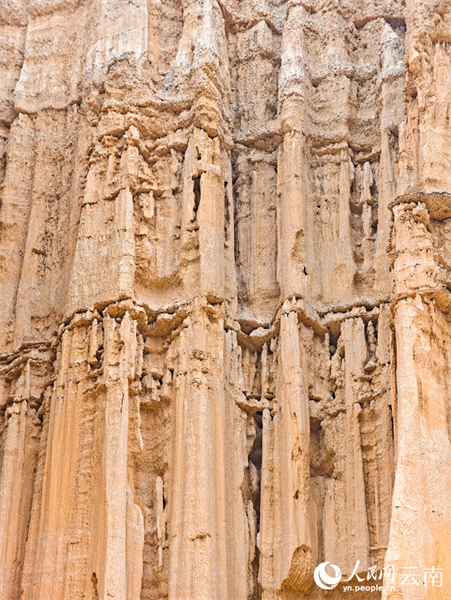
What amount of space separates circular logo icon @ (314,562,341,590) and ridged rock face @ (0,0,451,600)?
0.13 meters

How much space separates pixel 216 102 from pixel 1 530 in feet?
19.6

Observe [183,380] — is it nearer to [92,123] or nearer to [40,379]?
[40,379]

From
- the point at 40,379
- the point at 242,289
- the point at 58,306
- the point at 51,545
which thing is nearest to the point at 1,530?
the point at 51,545

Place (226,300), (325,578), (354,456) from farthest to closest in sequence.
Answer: (226,300)
(354,456)
(325,578)

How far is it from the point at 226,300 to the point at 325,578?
354 centimetres

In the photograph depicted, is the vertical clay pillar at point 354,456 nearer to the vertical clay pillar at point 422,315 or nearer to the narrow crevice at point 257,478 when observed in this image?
the narrow crevice at point 257,478

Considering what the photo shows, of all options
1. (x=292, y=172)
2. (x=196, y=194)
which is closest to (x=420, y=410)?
(x=292, y=172)

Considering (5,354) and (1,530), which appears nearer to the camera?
(1,530)

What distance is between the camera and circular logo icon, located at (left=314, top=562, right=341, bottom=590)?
13.1 meters

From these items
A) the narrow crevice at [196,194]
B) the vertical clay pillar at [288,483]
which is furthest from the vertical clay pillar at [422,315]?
the narrow crevice at [196,194]

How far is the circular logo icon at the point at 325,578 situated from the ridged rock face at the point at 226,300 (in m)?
0.13

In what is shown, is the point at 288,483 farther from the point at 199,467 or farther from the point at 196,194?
the point at 196,194

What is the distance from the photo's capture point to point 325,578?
13.2m

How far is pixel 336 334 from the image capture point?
1465 centimetres
